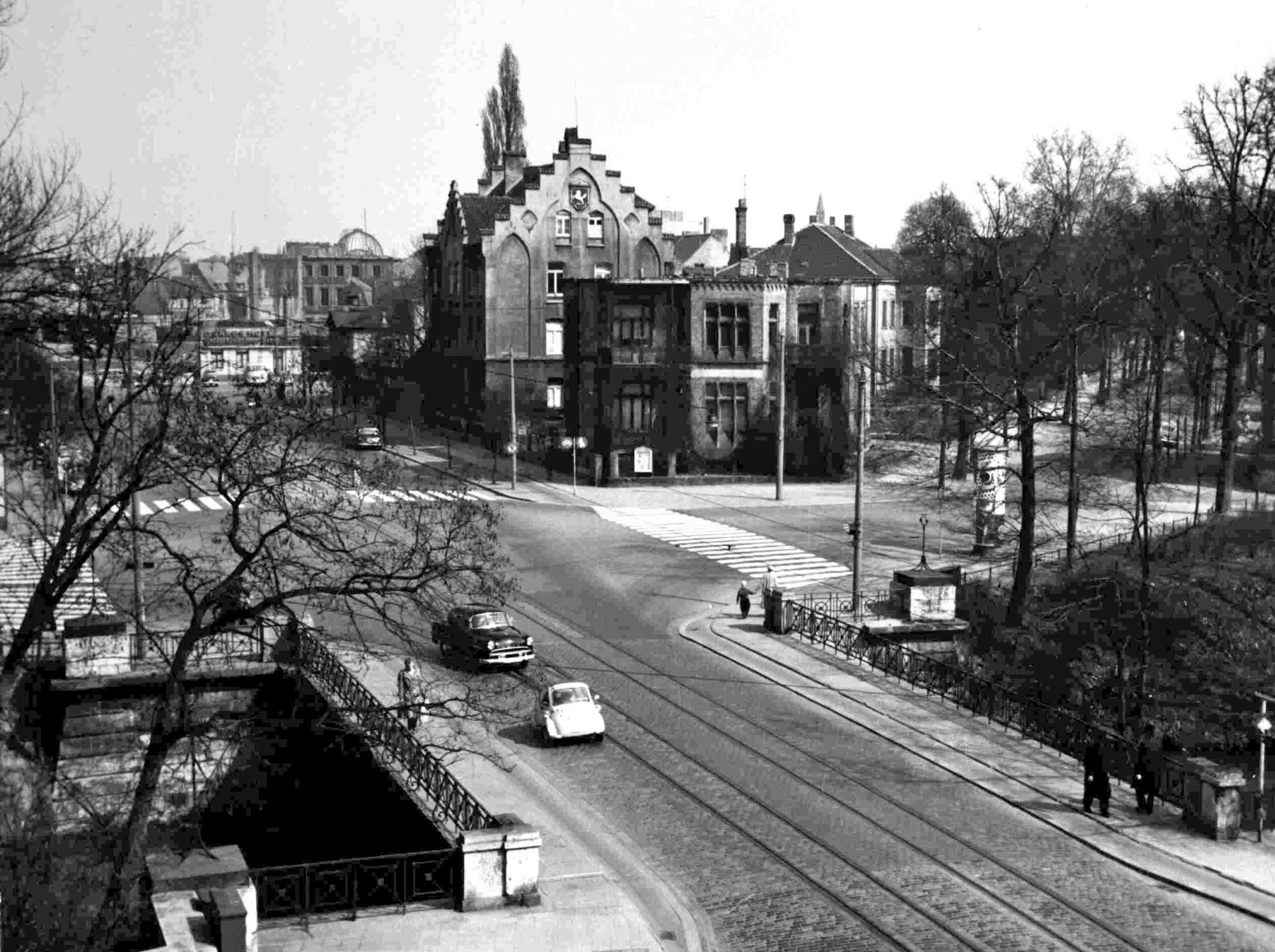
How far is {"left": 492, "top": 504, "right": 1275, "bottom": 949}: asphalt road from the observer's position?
18391 millimetres

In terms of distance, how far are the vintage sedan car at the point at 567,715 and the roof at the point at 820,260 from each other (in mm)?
38659

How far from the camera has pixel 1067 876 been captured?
20125mm

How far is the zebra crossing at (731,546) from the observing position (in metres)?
42.6

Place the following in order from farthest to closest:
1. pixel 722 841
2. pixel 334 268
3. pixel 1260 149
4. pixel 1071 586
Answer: pixel 334 268, pixel 1260 149, pixel 1071 586, pixel 722 841

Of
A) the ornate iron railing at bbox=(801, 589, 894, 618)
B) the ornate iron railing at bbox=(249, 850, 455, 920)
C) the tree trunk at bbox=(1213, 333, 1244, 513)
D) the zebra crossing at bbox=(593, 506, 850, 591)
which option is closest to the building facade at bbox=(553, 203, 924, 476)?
the zebra crossing at bbox=(593, 506, 850, 591)

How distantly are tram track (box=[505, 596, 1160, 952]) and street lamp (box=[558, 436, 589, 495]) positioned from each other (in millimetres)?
33223

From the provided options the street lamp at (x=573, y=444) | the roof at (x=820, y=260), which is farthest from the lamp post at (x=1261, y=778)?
the roof at (x=820, y=260)

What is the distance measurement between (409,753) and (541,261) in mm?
52430

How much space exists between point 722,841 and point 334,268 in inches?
6236

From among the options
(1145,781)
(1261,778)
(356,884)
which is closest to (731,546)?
(1145,781)

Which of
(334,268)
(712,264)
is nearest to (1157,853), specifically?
(712,264)

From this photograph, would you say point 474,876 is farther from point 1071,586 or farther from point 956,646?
point 1071,586

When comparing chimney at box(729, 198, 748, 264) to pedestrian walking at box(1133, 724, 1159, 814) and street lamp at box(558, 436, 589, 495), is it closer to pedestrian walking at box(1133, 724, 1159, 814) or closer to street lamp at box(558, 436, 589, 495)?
street lamp at box(558, 436, 589, 495)

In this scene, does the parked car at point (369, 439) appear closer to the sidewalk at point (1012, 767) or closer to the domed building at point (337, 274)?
the sidewalk at point (1012, 767)
